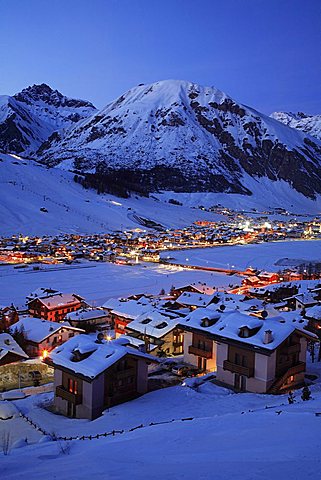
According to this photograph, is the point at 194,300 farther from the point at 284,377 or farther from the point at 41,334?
the point at 284,377

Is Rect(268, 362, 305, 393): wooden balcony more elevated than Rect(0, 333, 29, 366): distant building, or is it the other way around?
Rect(268, 362, 305, 393): wooden balcony

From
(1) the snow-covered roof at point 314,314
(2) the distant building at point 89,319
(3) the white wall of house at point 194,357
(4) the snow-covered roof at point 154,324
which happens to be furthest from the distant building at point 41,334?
(1) the snow-covered roof at point 314,314

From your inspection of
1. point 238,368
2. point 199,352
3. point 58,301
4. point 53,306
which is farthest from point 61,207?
point 238,368

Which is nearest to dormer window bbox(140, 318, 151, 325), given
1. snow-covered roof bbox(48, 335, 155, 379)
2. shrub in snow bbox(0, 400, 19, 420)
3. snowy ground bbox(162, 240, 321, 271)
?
snow-covered roof bbox(48, 335, 155, 379)

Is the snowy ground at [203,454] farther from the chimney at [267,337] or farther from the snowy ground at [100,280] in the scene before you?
the snowy ground at [100,280]

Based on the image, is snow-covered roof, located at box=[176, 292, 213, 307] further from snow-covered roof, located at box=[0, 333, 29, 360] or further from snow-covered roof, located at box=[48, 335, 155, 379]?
snow-covered roof, located at box=[48, 335, 155, 379]
